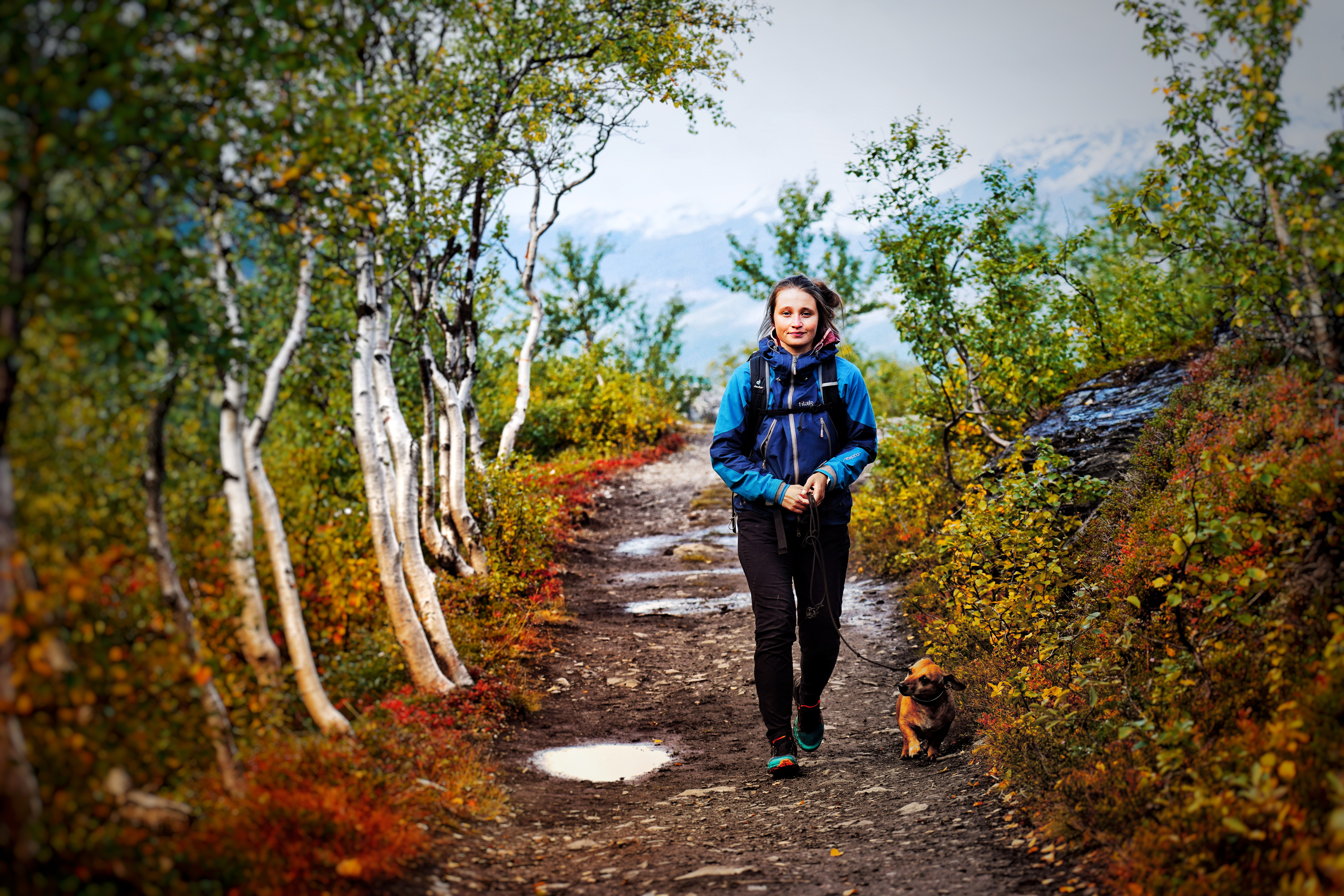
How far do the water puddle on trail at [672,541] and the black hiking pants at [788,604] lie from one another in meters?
8.18

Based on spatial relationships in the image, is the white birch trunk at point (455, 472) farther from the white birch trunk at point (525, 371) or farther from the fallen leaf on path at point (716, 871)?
the fallen leaf on path at point (716, 871)

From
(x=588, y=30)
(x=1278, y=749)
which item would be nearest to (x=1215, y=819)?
(x=1278, y=749)

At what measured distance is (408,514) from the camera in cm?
607

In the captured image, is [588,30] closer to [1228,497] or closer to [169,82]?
[169,82]

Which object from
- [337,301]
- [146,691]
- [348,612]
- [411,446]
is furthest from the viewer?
[411,446]

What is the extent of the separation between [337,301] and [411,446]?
122cm

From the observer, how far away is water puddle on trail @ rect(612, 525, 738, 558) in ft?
44.4

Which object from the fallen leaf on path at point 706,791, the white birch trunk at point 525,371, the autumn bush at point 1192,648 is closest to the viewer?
the autumn bush at point 1192,648

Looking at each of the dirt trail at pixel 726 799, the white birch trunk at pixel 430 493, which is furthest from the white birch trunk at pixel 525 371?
the dirt trail at pixel 726 799

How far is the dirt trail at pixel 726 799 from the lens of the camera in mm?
3725

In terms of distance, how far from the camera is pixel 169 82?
2770 mm

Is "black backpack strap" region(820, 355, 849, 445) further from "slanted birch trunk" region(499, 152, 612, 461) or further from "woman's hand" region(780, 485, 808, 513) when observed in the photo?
"slanted birch trunk" region(499, 152, 612, 461)

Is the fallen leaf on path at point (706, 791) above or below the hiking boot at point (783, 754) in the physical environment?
below

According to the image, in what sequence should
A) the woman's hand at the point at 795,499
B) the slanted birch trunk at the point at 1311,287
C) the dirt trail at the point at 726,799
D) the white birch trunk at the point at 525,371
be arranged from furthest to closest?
the white birch trunk at the point at 525,371 → the woman's hand at the point at 795,499 → the dirt trail at the point at 726,799 → the slanted birch trunk at the point at 1311,287
